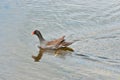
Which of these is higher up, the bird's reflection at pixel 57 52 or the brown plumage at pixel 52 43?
the brown plumage at pixel 52 43

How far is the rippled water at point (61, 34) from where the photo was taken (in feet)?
38.2

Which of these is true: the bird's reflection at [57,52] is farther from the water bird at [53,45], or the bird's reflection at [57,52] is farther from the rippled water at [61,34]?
the rippled water at [61,34]

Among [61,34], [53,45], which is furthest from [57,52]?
[61,34]

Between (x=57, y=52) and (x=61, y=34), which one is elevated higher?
(x=61, y=34)

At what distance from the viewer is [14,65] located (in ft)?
40.6

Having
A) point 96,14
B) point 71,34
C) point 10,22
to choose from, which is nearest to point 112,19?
point 96,14

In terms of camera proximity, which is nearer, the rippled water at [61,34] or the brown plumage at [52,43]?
the rippled water at [61,34]

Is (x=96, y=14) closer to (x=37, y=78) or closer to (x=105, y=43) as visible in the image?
(x=105, y=43)

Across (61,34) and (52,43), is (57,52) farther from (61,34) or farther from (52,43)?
(61,34)

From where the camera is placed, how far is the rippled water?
11.6 m

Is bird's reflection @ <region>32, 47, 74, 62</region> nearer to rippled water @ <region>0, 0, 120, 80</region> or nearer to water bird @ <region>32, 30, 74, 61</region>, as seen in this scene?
water bird @ <region>32, 30, 74, 61</region>

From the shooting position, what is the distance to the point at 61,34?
48.3 ft

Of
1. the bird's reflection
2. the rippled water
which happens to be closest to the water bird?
the bird's reflection

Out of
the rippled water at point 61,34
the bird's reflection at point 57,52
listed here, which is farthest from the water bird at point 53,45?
the rippled water at point 61,34
